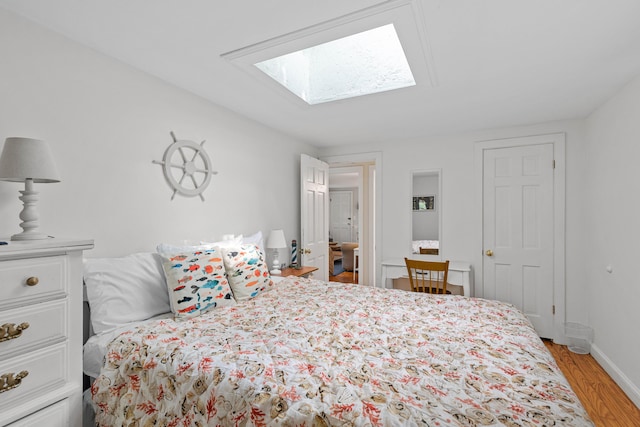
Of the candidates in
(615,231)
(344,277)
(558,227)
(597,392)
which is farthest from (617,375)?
(344,277)

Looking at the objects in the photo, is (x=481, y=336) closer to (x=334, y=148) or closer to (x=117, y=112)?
(x=117, y=112)

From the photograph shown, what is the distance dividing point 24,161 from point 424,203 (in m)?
3.82

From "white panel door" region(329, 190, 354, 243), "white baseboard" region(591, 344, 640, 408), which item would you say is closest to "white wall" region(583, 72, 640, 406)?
"white baseboard" region(591, 344, 640, 408)

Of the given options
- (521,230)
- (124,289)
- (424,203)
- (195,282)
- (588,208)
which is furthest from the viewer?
(424,203)

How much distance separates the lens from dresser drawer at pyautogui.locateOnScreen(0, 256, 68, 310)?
3.88 feet

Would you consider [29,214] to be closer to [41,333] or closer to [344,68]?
[41,333]

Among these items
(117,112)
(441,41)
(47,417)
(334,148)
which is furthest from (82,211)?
(334,148)

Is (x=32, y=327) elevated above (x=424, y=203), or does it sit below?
below

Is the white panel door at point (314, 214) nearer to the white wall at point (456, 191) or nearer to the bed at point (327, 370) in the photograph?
the white wall at point (456, 191)

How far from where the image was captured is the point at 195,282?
1.94m

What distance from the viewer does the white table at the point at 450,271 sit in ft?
11.4

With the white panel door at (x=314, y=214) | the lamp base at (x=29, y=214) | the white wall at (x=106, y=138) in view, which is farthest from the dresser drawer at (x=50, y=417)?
the white panel door at (x=314, y=214)

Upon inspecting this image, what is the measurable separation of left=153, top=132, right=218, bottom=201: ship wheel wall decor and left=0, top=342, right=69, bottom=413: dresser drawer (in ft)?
4.37

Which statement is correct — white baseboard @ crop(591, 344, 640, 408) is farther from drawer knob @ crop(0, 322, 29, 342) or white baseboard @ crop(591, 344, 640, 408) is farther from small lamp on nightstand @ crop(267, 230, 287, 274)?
drawer knob @ crop(0, 322, 29, 342)
